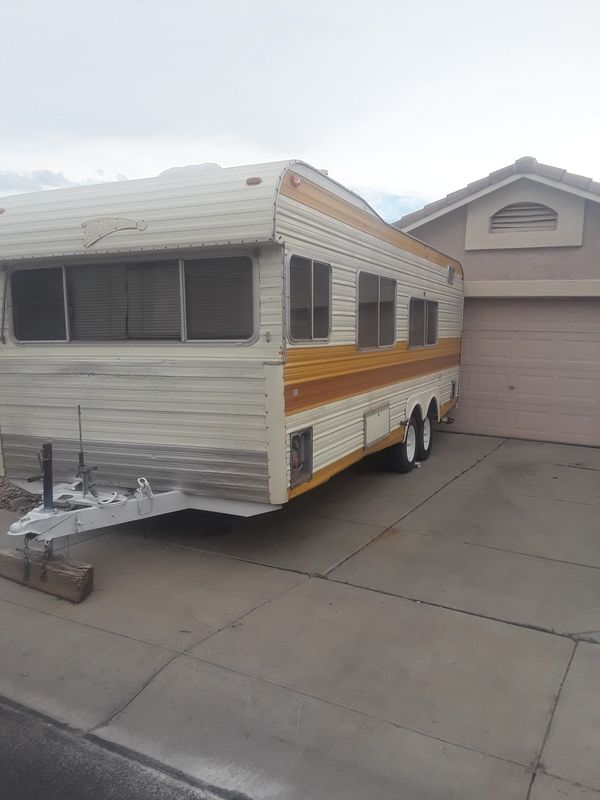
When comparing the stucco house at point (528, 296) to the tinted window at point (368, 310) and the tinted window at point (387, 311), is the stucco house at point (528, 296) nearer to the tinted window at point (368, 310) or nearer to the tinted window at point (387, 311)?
the tinted window at point (387, 311)

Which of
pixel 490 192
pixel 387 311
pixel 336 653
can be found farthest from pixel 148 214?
pixel 490 192

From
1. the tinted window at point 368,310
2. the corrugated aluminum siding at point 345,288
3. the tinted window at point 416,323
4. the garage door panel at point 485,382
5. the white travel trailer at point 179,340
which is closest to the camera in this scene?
the white travel trailer at point 179,340

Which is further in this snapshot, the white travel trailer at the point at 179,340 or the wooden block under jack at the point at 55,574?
the white travel trailer at the point at 179,340

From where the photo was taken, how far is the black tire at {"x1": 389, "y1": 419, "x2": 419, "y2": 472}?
822 cm

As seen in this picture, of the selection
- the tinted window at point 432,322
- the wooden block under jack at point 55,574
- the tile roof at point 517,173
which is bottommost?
the wooden block under jack at point 55,574

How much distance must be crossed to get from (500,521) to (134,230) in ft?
14.6

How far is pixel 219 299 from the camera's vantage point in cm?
481

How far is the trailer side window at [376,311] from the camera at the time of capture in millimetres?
6262

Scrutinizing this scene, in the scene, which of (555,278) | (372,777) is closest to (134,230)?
(372,777)

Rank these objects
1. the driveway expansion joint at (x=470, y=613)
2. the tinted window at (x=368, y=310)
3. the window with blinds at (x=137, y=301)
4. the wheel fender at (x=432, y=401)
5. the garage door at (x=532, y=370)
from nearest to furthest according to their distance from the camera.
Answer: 1. the driveway expansion joint at (x=470, y=613)
2. the window with blinds at (x=137, y=301)
3. the tinted window at (x=368, y=310)
4. the wheel fender at (x=432, y=401)
5. the garage door at (x=532, y=370)

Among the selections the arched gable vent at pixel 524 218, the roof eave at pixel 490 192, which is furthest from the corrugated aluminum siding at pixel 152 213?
the arched gable vent at pixel 524 218

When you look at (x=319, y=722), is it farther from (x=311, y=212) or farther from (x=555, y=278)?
(x=555, y=278)

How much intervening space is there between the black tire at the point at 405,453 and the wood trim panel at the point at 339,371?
0.80 metres

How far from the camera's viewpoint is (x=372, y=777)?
9.32 feet
